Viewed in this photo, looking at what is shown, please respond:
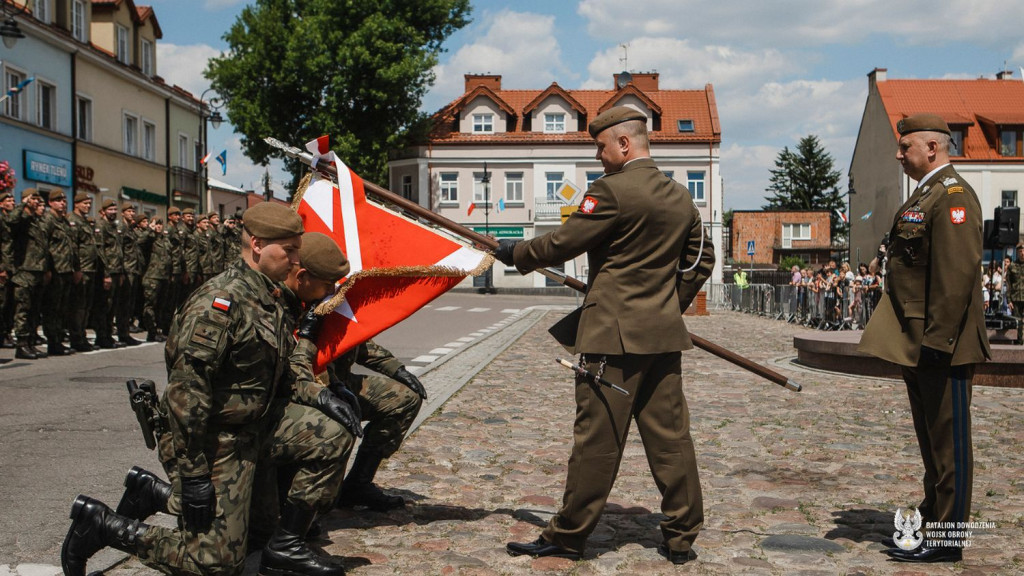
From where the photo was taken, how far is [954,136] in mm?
→ 57062

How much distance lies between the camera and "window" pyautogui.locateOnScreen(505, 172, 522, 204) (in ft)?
192

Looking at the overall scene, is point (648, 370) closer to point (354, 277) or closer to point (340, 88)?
point (354, 277)

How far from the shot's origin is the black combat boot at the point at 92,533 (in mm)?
4020

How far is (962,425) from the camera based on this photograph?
4680 mm

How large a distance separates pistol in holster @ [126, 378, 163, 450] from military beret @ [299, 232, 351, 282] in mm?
866

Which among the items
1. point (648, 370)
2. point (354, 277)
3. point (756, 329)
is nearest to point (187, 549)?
point (354, 277)

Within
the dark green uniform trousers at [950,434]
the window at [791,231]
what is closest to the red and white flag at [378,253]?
the dark green uniform trousers at [950,434]

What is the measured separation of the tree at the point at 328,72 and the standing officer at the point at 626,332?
42.1 meters

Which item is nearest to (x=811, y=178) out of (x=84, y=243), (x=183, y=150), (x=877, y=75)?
(x=877, y=75)

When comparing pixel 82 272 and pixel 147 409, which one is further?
pixel 82 272

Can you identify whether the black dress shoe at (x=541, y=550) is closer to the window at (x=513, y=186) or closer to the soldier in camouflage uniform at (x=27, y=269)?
the soldier in camouflage uniform at (x=27, y=269)

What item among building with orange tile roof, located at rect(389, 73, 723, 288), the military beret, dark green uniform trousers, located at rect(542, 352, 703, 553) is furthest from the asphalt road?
building with orange tile roof, located at rect(389, 73, 723, 288)

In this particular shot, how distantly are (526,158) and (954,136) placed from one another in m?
25.2

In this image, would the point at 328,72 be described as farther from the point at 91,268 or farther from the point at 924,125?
the point at 924,125
